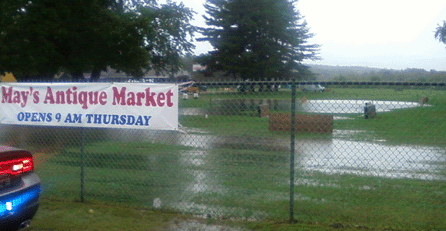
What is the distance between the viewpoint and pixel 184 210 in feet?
20.9

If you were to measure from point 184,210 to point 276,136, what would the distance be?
885cm

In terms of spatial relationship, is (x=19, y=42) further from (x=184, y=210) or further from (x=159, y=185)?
(x=184, y=210)

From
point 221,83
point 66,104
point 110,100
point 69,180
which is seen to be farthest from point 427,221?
point 69,180

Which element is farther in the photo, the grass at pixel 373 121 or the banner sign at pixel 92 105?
the grass at pixel 373 121

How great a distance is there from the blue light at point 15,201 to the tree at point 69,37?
22.7m

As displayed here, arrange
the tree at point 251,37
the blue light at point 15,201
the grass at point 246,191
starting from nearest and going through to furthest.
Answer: the blue light at point 15,201
the grass at point 246,191
the tree at point 251,37

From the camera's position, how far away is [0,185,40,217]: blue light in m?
4.47

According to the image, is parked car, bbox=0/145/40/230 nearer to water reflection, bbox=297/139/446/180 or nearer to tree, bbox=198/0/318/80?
water reflection, bbox=297/139/446/180

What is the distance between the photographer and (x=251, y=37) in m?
43.2

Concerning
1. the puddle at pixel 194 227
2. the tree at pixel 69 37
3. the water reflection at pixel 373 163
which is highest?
the tree at pixel 69 37

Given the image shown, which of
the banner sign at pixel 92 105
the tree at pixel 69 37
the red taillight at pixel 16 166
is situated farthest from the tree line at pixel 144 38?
the red taillight at pixel 16 166

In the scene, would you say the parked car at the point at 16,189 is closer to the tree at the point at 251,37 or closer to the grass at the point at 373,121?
the grass at the point at 373,121

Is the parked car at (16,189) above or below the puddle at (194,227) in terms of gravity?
above

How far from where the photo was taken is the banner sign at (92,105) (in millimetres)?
6020
